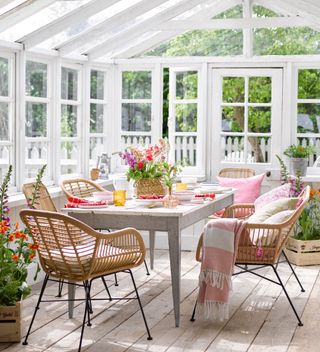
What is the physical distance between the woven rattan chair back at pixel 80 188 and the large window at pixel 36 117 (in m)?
0.36

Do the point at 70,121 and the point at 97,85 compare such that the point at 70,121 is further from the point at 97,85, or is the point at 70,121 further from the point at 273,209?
the point at 273,209

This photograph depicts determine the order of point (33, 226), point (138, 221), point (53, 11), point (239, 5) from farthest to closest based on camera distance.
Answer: point (239, 5), point (53, 11), point (138, 221), point (33, 226)

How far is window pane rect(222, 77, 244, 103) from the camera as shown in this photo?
867cm

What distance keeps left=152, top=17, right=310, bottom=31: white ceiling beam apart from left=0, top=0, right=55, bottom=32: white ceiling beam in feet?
7.09

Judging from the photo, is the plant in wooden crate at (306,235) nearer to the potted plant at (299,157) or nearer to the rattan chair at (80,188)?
the potted plant at (299,157)

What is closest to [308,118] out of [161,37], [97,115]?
[161,37]

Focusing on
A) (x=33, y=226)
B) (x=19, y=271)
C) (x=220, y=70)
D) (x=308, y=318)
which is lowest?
(x=308, y=318)

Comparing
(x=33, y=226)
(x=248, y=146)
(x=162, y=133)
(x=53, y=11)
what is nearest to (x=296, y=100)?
(x=248, y=146)

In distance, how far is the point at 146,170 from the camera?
6.02 m

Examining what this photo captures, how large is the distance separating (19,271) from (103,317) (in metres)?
0.84

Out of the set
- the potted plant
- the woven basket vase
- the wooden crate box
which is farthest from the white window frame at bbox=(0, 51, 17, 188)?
the potted plant

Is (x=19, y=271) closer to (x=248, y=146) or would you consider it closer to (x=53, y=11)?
(x=53, y=11)

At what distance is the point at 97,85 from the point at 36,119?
1.49 metres

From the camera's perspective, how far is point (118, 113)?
876 cm
